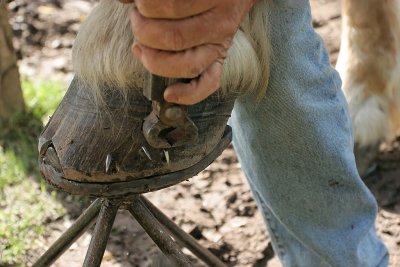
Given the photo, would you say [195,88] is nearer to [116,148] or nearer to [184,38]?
[184,38]

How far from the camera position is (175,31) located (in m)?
0.95

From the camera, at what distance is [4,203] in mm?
2186

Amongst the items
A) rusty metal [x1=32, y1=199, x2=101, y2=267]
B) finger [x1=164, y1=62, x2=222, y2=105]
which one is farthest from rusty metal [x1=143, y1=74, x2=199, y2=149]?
rusty metal [x1=32, y1=199, x2=101, y2=267]

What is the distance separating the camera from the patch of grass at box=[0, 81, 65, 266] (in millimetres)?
2010

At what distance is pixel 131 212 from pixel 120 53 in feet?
1.21

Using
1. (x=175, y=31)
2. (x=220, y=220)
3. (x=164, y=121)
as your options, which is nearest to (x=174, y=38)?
(x=175, y=31)

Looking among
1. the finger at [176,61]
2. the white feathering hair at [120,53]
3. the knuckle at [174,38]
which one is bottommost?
the white feathering hair at [120,53]

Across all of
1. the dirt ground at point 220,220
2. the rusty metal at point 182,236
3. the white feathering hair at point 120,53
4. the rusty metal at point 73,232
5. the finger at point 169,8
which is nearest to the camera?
the finger at point 169,8

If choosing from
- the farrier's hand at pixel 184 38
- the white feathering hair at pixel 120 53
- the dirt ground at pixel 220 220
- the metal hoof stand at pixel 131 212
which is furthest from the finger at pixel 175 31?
the dirt ground at pixel 220 220

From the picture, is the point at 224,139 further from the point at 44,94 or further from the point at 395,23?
the point at 44,94

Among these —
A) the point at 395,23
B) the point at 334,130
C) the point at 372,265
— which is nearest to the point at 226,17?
the point at 334,130

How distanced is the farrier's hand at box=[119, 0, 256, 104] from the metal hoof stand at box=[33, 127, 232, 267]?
0.83ft

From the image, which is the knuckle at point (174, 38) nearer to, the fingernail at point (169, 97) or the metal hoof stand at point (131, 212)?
the fingernail at point (169, 97)

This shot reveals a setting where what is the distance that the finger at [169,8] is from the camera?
0.94 m
